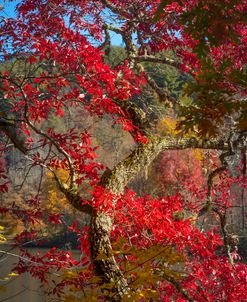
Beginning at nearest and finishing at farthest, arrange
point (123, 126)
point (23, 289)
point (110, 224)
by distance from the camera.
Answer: point (110, 224) < point (123, 126) < point (23, 289)

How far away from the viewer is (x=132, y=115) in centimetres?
485

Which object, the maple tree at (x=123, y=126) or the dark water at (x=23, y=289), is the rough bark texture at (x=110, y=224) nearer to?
the maple tree at (x=123, y=126)

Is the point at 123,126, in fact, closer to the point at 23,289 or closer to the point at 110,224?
the point at 110,224

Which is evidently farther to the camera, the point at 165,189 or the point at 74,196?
the point at 165,189

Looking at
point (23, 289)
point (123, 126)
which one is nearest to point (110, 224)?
point (123, 126)

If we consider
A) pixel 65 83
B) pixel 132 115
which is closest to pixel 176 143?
pixel 132 115

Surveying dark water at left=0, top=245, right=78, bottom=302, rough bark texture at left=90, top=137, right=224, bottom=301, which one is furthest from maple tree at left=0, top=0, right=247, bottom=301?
dark water at left=0, top=245, right=78, bottom=302

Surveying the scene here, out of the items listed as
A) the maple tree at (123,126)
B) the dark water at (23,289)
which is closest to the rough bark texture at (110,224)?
the maple tree at (123,126)

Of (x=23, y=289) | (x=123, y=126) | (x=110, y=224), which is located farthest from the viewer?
(x=23, y=289)

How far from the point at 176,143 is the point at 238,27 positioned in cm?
190

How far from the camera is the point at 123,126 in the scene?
442 centimetres

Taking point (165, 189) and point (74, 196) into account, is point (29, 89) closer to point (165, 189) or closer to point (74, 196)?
point (74, 196)

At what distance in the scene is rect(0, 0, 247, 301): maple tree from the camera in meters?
2.42

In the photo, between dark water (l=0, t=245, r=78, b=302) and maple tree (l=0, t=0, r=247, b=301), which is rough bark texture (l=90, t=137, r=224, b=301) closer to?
maple tree (l=0, t=0, r=247, b=301)
